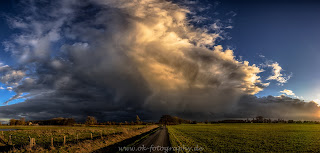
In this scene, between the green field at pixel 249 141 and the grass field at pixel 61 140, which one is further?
the green field at pixel 249 141

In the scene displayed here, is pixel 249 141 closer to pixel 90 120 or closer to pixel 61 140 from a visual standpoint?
pixel 61 140

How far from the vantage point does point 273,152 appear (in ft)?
78.1

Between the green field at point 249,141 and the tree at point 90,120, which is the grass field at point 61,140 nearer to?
the green field at point 249,141

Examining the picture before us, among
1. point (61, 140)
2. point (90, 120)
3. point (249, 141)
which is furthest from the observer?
point (90, 120)

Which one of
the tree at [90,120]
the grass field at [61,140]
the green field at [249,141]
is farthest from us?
the tree at [90,120]

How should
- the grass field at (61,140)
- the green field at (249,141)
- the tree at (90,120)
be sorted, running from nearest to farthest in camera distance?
the grass field at (61,140) → the green field at (249,141) → the tree at (90,120)

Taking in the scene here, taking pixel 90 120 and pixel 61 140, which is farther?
pixel 90 120

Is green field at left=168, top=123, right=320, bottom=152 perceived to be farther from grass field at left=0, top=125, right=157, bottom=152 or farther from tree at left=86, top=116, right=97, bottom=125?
tree at left=86, top=116, right=97, bottom=125

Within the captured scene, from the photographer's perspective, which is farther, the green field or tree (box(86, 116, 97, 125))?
tree (box(86, 116, 97, 125))

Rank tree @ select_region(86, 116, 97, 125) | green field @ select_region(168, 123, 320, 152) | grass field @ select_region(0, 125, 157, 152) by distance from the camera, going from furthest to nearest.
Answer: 1. tree @ select_region(86, 116, 97, 125)
2. green field @ select_region(168, 123, 320, 152)
3. grass field @ select_region(0, 125, 157, 152)

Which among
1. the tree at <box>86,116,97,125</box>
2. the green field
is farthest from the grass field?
the tree at <box>86,116,97,125</box>

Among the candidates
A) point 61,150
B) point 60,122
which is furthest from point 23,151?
point 60,122

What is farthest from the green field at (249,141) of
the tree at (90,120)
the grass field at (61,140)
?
the tree at (90,120)

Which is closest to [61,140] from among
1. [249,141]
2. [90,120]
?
[249,141]
